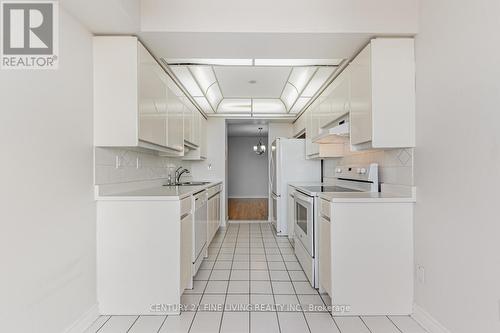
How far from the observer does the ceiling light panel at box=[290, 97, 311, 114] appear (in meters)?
4.32

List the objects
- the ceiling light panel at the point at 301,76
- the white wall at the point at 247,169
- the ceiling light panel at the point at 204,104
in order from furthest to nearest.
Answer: the white wall at the point at 247,169
the ceiling light panel at the point at 204,104
the ceiling light panel at the point at 301,76

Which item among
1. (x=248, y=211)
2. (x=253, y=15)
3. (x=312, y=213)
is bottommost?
(x=248, y=211)

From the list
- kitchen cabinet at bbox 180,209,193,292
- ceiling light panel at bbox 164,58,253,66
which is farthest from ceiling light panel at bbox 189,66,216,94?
kitchen cabinet at bbox 180,209,193,292

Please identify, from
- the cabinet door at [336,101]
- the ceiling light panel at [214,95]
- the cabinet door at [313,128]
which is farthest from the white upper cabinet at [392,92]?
the ceiling light panel at [214,95]

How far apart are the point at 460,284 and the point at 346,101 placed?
69.1 inches

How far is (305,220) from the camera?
9.82ft

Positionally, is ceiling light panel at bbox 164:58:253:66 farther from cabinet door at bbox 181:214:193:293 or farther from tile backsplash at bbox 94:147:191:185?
cabinet door at bbox 181:214:193:293

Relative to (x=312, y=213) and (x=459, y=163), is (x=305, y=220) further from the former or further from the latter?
(x=459, y=163)

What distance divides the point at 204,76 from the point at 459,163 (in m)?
3.00

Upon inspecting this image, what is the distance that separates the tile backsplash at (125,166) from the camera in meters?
2.28

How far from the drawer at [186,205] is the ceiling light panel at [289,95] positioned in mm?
2338

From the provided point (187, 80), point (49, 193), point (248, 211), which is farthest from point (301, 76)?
point (248, 211)

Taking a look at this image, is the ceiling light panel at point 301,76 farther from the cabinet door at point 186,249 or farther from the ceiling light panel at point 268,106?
the cabinet door at point 186,249

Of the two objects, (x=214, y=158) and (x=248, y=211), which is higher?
(x=214, y=158)
